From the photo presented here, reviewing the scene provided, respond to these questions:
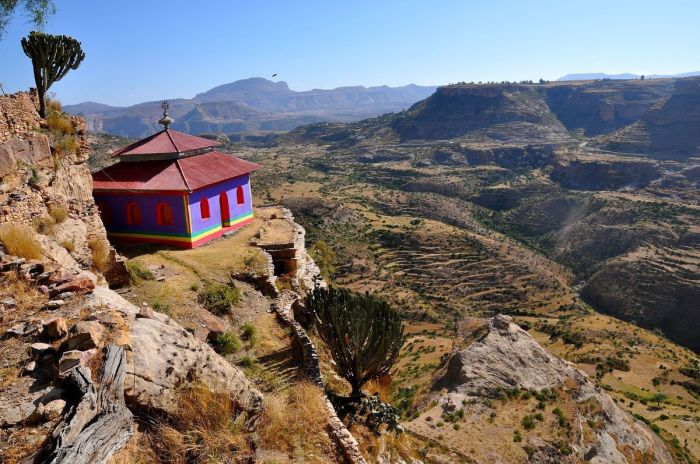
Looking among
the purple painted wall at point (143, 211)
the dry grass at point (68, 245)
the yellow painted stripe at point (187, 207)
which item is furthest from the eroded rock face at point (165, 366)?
the purple painted wall at point (143, 211)

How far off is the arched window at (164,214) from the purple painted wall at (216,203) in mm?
840

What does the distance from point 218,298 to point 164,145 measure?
9.48 metres

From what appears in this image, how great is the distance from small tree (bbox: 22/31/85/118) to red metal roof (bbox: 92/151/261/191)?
522 centimetres

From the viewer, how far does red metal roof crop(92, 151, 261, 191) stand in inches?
700

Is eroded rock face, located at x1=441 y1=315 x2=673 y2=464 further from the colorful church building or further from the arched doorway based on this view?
the colorful church building

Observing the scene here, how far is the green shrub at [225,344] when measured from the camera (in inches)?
433

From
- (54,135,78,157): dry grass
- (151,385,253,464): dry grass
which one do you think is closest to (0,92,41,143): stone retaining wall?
(54,135,78,157): dry grass

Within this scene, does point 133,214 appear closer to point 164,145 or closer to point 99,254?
point 164,145

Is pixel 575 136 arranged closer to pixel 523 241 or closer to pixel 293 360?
pixel 523 241

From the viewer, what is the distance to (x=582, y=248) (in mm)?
74000

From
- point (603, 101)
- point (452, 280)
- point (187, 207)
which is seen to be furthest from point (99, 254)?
point (603, 101)

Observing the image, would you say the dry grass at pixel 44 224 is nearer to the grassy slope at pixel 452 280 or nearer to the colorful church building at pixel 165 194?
the colorful church building at pixel 165 194

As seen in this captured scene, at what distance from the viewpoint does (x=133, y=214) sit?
18406 mm

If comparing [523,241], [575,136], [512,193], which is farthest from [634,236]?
[575,136]
